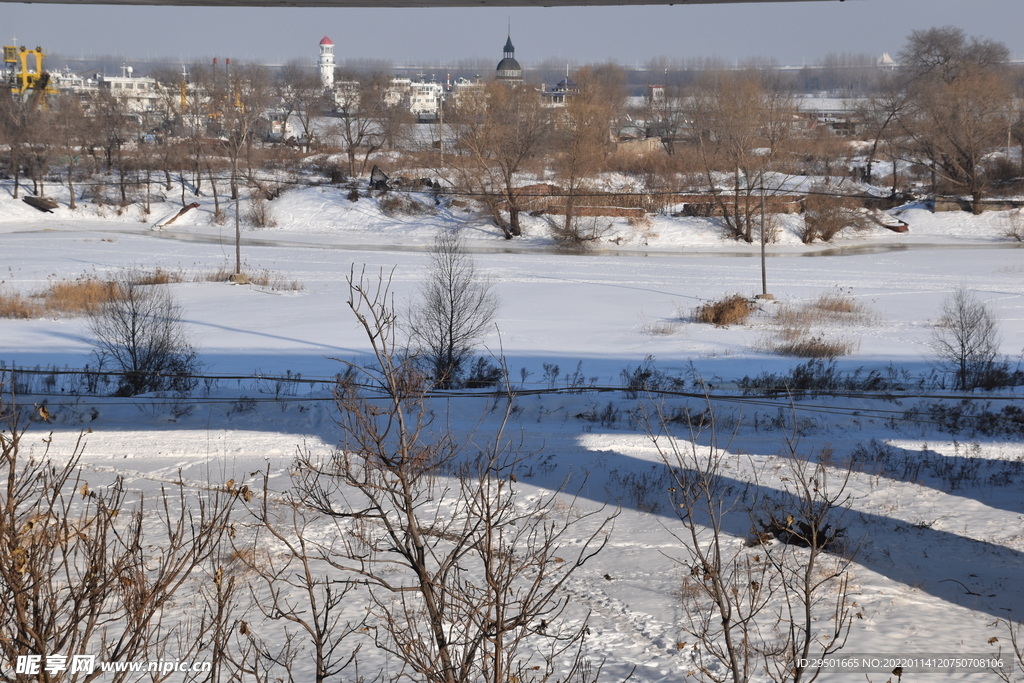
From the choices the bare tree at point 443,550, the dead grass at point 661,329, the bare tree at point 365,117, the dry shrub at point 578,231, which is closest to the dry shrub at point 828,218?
the dry shrub at point 578,231

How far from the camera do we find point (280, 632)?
7945 mm

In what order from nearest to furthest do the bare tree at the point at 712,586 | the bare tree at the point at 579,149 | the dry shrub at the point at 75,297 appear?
the bare tree at the point at 712,586
the dry shrub at the point at 75,297
the bare tree at the point at 579,149

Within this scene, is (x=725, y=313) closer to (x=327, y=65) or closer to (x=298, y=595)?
(x=298, y=595)

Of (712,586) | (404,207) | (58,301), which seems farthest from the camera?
(404,207)

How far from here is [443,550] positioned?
9.36 meters

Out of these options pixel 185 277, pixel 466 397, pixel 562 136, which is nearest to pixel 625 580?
pixel 466 397

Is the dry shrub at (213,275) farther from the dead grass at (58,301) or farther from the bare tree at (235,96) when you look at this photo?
the bare tree at (235,96)

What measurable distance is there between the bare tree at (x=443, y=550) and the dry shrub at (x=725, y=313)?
1358cm

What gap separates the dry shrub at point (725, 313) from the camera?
25625 mm

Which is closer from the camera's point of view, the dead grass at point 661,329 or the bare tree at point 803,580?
the bare tree at point 803,580

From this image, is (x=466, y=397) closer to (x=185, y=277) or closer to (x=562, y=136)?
(x=185, y=277)

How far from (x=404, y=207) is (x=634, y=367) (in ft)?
113

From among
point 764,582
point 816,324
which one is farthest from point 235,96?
point 764,582

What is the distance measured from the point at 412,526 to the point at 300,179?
187 ft
